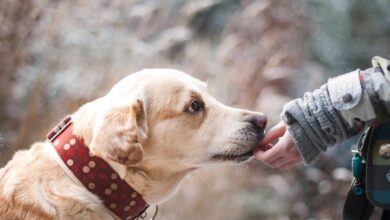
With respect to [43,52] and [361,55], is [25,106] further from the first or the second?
[361,55]

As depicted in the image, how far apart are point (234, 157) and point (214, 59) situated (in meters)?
1.29

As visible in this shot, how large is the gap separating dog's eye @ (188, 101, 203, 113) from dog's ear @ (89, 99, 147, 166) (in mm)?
243

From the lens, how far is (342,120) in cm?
141

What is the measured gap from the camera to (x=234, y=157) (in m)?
1.81

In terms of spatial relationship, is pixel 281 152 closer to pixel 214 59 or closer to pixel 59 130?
pixel 59 130

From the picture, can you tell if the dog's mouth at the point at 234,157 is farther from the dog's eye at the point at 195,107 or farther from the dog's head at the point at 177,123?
the dog's eye at the point at 195,107

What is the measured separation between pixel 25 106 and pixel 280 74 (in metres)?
1.63

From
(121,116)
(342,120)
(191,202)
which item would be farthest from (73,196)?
(191,202)

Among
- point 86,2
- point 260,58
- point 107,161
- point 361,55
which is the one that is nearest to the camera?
point 107,161

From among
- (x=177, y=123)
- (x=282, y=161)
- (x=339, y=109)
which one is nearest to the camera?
(x=339, y=109)

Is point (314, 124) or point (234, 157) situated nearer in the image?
point (314, 124)

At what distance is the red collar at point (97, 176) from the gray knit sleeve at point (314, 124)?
53cm

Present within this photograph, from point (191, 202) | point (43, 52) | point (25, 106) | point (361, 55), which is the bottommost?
point (191, 202)

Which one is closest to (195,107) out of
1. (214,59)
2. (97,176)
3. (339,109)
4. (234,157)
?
(234,157)
